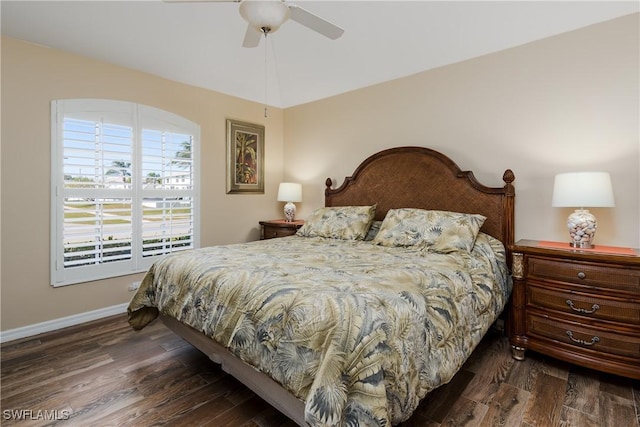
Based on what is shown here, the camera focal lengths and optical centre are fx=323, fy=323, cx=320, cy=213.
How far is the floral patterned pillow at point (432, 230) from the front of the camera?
252 centimetres

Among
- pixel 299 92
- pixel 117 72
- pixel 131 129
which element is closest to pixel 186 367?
pixel 131 129

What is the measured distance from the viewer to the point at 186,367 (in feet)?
7.36

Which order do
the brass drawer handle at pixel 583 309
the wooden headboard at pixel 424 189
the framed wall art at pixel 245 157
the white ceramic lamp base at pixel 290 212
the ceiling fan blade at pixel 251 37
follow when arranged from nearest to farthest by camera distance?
1. the brass drawer handle at pixel 583 309
2. the ceiling fan blade at pixel 251 37
3. the wooden headboard at pixel 424 189
4. the framed wall art at pixel 245 157
5. the white ceramic lamp base at pixel 290 212

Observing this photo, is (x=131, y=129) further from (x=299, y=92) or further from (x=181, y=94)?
(x=299, y=92)

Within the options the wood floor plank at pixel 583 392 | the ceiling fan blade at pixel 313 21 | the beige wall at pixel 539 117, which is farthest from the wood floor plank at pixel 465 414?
the ceiling fan blade at pixel 313 21

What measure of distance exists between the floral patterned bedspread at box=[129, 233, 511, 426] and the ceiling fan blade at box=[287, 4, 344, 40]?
155 centimetres

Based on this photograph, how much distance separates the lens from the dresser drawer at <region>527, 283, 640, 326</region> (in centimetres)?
197

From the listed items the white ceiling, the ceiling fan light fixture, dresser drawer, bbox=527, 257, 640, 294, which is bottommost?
dresser drawer, bbox=527, 257, 640, 294

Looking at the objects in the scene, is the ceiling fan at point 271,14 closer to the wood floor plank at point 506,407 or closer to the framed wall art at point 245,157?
the framed wall art at point 245,157

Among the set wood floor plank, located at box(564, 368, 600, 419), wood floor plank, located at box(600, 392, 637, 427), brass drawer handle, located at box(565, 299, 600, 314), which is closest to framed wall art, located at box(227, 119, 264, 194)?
brass drawer handle, located at box(565, 299, 600, 314)

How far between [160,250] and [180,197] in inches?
24.6

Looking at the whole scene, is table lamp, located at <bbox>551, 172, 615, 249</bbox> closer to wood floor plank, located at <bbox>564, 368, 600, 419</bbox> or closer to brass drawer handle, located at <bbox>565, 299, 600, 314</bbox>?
brass drawer handle, located at <bbox>565, 299, 600, 314</bbox>

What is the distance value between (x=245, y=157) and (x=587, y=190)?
3.57 m

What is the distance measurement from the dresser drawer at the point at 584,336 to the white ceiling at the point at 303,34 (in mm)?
2262
